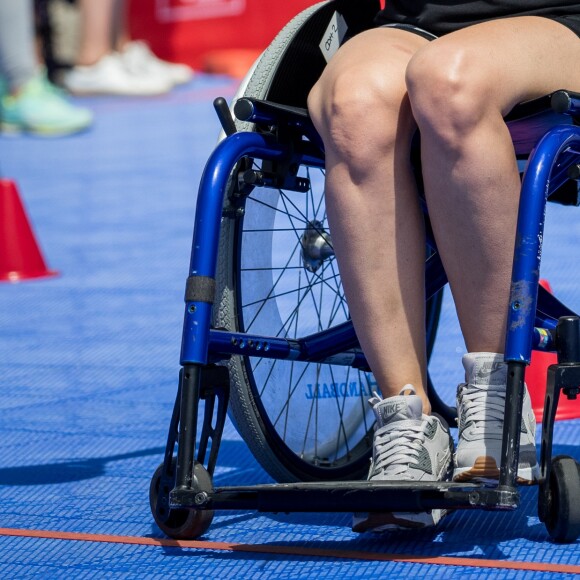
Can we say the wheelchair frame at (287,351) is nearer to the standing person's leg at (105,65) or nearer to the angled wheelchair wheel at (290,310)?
the angled wheelchair wheel at (290,310)

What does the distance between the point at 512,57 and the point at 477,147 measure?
0.14 meters

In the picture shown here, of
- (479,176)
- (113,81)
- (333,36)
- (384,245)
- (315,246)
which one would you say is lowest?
(113,81)

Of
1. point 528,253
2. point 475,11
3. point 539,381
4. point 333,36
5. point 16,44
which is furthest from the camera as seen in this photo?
point 16,44

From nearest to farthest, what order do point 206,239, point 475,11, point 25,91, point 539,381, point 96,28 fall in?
point 206,239, point 475,11, point 539,381, point 25,91, point 96,28

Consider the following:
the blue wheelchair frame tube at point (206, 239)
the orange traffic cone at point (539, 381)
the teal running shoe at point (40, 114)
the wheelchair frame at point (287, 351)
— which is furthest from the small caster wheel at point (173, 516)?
the teal running shoe at point (40, 114)

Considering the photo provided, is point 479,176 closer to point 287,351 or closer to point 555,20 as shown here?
point 555,20

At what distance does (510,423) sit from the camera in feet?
4.96

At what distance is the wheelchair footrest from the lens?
1.53 meters

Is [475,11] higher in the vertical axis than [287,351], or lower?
higher

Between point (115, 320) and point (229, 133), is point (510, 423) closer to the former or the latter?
point (229, 133)

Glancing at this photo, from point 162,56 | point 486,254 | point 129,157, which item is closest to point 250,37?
point 162,56

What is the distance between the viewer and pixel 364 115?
5.43ft

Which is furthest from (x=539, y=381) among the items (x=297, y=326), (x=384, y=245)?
(x=384, y=245)

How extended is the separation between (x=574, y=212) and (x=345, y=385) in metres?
2.50
